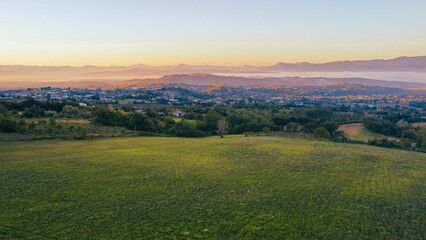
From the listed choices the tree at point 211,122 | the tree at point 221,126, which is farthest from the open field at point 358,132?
the tree at point 211,122

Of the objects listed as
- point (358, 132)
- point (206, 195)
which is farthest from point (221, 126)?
point (206, 195)

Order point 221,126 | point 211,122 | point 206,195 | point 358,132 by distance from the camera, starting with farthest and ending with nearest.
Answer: point 211,122, point 358,132, point 221,126, point 206,195

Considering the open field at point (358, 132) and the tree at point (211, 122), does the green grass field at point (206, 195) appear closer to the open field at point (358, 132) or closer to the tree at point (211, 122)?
the open field at point (358, 132)

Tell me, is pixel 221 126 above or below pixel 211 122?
below

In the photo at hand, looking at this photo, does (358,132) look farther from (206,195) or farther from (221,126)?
(206,195)

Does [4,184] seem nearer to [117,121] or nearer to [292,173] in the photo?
[292,173]

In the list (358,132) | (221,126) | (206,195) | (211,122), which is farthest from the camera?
(211,122)

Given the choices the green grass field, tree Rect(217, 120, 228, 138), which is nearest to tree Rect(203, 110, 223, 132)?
tree Rect(217, 120, 228, 138)

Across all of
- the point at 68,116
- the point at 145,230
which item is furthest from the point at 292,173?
the point at 68,116
